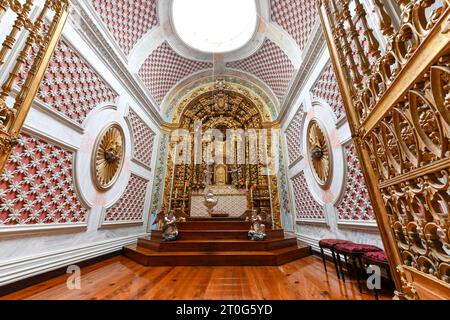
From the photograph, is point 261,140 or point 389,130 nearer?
point 389,130

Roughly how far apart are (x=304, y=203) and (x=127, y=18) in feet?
17.2

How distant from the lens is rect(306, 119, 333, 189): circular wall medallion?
295 centimetres

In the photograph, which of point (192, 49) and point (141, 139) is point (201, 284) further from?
point (192, 49)

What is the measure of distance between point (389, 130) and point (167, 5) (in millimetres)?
5150

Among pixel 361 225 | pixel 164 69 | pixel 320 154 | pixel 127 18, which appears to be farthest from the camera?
pixel 164 69

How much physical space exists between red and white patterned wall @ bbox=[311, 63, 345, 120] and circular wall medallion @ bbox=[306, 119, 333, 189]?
408 mm

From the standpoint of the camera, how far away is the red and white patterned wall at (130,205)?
337 cm

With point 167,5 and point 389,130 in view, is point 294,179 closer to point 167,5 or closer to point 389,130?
point 389,130

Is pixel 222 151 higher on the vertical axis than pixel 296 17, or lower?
lower

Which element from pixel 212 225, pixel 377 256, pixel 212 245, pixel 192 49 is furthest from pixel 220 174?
pixel 377 256

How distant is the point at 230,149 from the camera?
6336 millimetres

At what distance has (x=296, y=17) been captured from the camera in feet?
12.0

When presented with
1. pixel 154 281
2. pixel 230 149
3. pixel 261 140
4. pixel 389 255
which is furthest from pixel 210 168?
pixel 389 255

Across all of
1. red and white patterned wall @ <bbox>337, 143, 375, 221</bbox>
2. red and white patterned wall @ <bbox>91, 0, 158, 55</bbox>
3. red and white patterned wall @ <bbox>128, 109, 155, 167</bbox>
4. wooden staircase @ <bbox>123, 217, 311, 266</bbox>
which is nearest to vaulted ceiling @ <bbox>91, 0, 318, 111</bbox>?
red and white patterned wall @ <bbox>91, 0, 158, 55</bbox>
